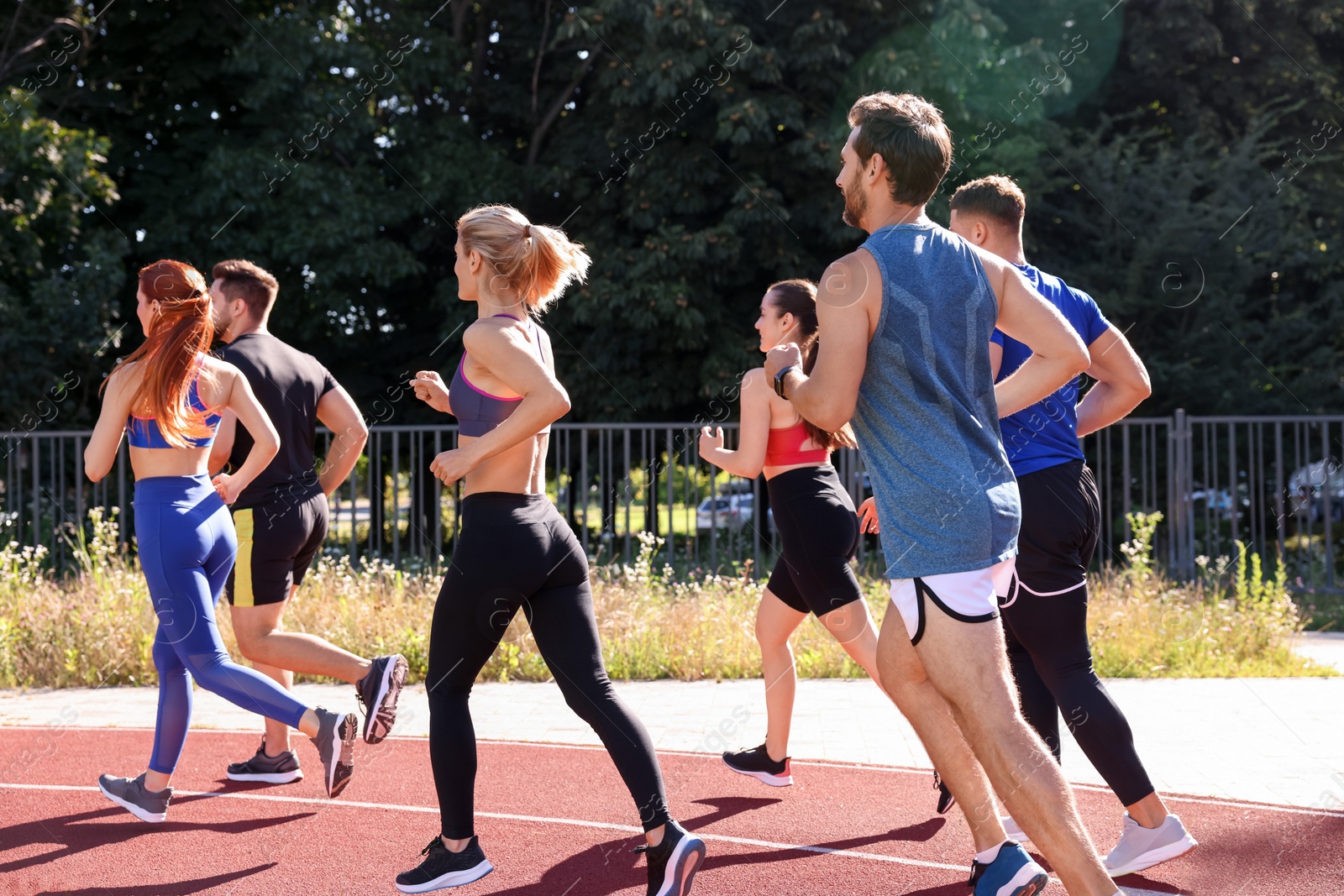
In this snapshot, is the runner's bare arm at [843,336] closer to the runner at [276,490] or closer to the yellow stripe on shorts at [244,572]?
the runner at [276,490]

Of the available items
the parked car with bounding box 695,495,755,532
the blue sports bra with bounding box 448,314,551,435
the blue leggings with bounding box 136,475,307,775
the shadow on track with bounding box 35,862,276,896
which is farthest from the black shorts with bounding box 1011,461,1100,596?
the parked car with bounding box 695,495,755,532

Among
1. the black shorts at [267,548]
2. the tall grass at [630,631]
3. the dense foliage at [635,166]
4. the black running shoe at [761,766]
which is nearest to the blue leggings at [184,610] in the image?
the black shorts at [267,548]

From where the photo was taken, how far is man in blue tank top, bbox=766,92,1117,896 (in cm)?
291

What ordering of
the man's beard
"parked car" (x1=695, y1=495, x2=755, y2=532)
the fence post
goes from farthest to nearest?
"parked car" (x1=695, y1=495, x2=755, y2=532) < the fence post < the man's beard

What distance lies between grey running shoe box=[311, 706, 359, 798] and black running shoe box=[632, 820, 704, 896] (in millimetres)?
1386

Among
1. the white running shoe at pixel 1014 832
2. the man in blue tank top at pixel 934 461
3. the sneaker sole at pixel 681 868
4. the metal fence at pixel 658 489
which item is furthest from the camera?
the metal fence at pixel 658 489

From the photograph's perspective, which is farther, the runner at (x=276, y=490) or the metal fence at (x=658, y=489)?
the metal fence at (x=658, y=489)

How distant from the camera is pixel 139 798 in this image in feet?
15.0

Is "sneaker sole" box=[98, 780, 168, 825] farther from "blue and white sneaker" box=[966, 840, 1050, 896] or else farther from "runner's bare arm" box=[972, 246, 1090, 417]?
"runner's bare arm" box=[972, 246, 1090, 417]

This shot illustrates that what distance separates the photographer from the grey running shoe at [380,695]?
4.53 meters

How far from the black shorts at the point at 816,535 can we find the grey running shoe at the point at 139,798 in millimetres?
2518

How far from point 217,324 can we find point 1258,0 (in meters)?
18.8

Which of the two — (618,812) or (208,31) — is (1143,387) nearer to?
(618,812)

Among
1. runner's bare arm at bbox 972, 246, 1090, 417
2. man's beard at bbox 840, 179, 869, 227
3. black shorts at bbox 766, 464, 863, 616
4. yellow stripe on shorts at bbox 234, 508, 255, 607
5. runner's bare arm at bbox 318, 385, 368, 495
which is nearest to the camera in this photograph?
man's beard at bbox 840, 179, 869, 227
